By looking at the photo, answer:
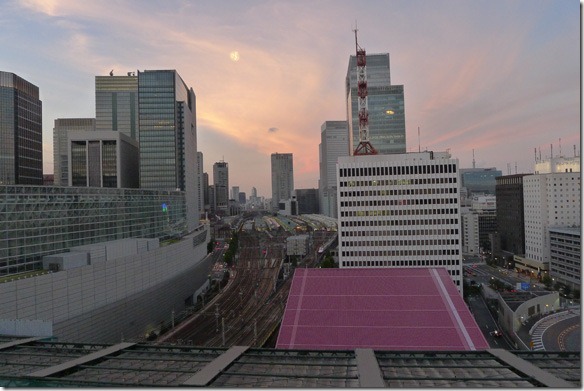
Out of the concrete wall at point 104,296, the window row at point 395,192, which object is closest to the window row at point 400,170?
the window row at point 395,192

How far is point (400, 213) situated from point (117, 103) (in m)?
85.6

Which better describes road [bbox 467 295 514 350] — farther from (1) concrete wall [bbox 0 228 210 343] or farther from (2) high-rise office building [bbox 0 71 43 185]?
(2) high-rise office building [bbox 0 71 43 185]

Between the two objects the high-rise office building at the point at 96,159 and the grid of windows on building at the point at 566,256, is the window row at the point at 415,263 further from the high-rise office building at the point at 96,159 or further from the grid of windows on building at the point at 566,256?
the high-rise office building at the point at 96,159

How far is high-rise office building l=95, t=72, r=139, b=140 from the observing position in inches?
4063

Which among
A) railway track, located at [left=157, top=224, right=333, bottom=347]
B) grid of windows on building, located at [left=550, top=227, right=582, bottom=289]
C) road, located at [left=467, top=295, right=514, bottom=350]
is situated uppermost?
grid of windows on building, located at [left=550, top=227, right=582, bottom=289]

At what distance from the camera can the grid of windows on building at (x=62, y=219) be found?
80.5ft

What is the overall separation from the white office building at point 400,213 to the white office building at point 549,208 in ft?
96.8

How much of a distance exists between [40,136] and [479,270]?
93.6m

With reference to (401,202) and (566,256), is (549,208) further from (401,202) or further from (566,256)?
(401,202)

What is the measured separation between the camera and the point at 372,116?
9962 cm

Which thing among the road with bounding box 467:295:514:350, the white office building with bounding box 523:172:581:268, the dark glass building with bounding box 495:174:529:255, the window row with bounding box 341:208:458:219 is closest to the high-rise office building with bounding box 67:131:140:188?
the window row with bounding box 341:208:458:219

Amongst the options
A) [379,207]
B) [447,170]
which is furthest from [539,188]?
[379,207]

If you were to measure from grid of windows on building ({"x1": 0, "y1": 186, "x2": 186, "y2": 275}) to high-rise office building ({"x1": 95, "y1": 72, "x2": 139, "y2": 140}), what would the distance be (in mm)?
69094

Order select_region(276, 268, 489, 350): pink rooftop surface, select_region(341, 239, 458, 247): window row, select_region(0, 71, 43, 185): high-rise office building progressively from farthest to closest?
select_region(0, 71, 43, 185): high-rise office building
select_region(341, 239, 458, 247): window row
select_region(276, 268, 489, 350): pink rooftop surface
